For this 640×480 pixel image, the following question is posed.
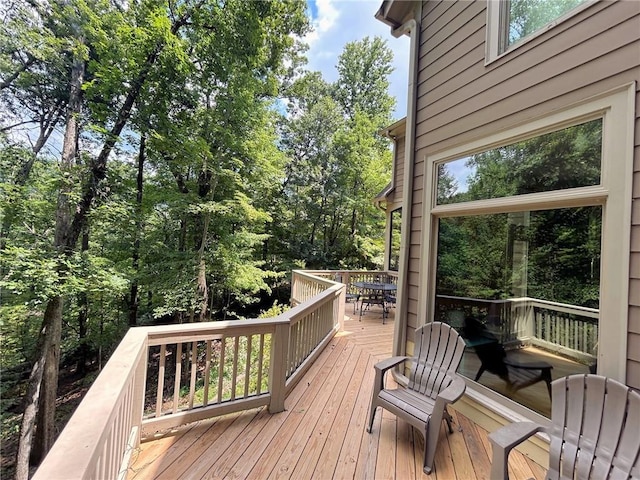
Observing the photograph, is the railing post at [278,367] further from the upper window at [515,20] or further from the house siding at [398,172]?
the house siding at [398,172]

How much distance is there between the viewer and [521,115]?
2.19 metres

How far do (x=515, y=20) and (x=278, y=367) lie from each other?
3736mm

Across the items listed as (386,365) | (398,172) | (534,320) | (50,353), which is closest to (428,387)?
(386,365)

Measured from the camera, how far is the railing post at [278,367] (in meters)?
2.60

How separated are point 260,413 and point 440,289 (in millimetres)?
2158

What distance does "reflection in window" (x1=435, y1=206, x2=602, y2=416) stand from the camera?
2.06 metres

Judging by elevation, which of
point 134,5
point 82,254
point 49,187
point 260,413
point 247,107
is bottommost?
point 260,413

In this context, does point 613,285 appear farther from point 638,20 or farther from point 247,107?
point 247,107

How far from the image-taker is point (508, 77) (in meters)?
2.31

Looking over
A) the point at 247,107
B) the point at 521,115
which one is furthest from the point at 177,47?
the point at 521,115

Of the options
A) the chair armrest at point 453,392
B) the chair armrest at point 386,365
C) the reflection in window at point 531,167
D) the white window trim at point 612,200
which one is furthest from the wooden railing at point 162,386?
the white window trim at point 612,200

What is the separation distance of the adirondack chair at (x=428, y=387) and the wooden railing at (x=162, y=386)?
96 centimetres

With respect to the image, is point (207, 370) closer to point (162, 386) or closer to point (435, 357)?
point (162, 386)

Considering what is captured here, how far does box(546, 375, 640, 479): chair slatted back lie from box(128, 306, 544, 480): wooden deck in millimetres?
546
